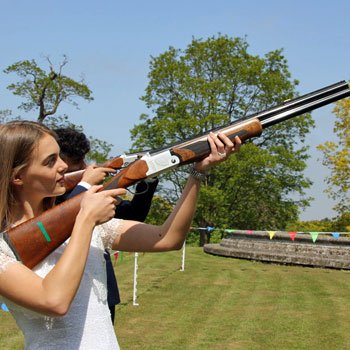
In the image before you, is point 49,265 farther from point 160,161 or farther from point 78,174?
point 78,174

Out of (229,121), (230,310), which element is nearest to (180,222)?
(230,310)

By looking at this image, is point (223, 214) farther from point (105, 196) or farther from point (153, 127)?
point (105, 196)

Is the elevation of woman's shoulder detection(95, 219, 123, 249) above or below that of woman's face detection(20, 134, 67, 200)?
below

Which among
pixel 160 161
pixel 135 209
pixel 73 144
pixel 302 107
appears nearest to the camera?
pixel 160 161

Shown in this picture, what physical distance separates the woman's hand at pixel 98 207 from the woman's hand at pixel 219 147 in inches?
36.6

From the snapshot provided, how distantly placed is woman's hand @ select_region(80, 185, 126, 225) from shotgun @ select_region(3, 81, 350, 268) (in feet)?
0.35

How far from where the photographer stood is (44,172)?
2750mm

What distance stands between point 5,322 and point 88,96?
31575mm

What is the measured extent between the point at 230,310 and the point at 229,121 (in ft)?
81.4

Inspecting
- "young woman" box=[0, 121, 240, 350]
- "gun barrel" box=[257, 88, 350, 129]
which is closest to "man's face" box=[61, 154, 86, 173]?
"gun barrel" box=[257, 88, 350, 129]

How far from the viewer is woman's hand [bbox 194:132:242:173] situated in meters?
3.56

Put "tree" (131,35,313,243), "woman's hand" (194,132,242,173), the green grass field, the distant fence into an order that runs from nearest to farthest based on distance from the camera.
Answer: "woman's hand" (194,132,242,173) < the green grass field < the distant fence < "tree" (131,35,313,243)

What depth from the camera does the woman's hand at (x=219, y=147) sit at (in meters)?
3.56

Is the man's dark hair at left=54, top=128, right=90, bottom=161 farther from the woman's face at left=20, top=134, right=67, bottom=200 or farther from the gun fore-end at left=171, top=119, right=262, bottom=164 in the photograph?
the woman's face at left=20, top=134, right=67, bottom=200
